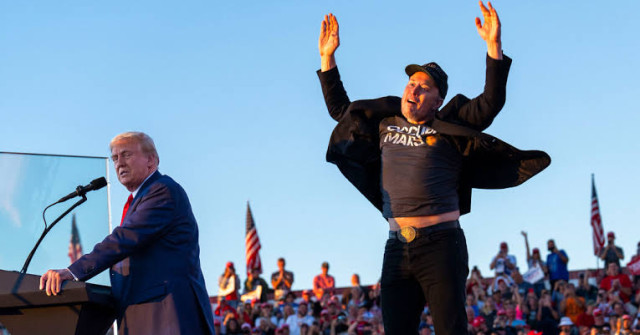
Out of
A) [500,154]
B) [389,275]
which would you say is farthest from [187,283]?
[500,154]

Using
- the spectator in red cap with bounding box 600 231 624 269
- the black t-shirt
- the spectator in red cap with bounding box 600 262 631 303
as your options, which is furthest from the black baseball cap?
the spectator in red cap with bounding box 600 231 624 269

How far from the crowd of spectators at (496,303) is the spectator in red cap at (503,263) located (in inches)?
0.8

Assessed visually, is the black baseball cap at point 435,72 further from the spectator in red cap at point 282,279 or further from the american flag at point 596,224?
the american flag at point 596,224

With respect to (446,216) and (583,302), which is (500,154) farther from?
(583,302)

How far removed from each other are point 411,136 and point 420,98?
8.5 inches

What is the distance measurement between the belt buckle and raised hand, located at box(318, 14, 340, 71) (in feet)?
3.59

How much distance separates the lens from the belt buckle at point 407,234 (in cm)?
508

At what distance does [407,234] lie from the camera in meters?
5.09

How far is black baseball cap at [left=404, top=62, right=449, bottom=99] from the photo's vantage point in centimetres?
525

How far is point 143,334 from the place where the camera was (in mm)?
4883

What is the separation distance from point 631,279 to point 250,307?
6884mm

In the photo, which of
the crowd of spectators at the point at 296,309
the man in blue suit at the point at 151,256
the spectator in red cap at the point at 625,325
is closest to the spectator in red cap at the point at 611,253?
the spectator in red cap at the point at 625,325

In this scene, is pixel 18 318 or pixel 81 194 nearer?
pixel 18 318

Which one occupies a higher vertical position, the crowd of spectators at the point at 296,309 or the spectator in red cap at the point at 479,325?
the crowd of spectators at the point at 296,309
